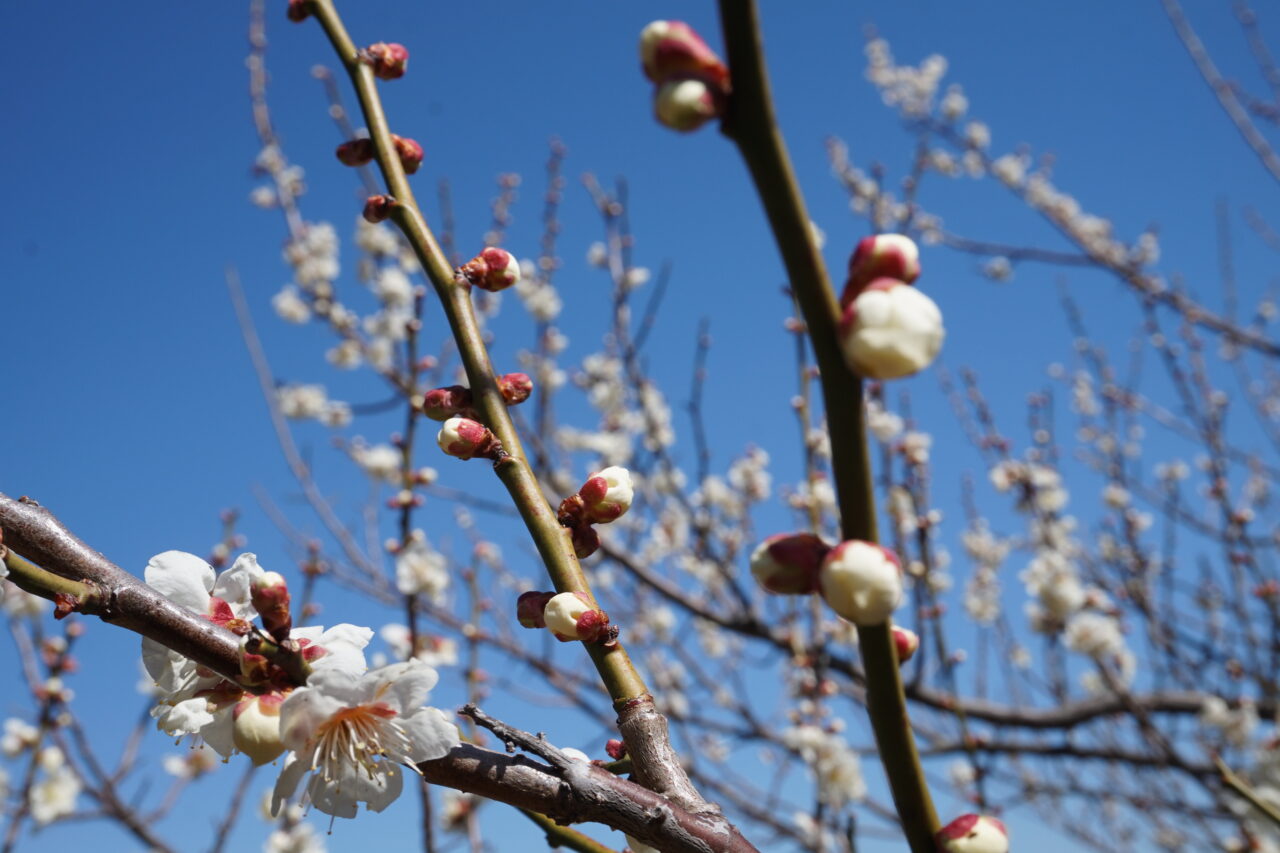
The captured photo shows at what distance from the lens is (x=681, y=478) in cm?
595

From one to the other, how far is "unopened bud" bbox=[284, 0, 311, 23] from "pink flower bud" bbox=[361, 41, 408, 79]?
0.11 metres

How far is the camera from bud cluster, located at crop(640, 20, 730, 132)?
64cm

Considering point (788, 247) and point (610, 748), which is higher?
point (788, 247)

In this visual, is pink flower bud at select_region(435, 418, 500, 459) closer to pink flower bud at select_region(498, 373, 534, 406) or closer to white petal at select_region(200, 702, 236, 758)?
pink flower bud at select_region(498, 373, 534, 406)

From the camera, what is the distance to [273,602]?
35.5 inches

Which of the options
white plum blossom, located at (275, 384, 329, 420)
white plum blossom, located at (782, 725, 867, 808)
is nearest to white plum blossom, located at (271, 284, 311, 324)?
white plum blossom, located at (275, 384, 329, 420)

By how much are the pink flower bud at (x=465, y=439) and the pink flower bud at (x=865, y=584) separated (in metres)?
0.56

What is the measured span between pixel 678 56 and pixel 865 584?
403 mm

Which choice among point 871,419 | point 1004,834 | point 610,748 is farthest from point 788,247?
point 871,419

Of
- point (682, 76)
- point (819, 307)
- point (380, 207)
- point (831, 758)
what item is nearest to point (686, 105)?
point (682, 76)

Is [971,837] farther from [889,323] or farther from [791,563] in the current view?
[889,323]

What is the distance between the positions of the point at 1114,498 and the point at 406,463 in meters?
5.42

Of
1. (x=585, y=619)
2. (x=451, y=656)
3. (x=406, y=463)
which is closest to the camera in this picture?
(x=585, y=619)

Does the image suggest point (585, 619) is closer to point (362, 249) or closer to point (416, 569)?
point (416, 569)
